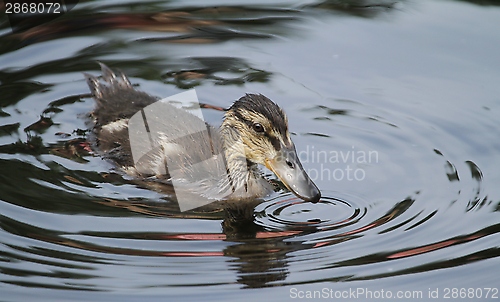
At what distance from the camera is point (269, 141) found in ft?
19.7

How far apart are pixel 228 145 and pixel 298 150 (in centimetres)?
60

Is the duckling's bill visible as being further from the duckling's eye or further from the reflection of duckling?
the duckling's eye

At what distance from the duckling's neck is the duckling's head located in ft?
0.07

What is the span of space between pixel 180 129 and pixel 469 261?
8.50 feet

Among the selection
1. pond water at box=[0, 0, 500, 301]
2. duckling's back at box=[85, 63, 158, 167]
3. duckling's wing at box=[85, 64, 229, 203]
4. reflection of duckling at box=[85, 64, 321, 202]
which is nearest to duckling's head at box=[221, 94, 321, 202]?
reflection of duckling at box=[85, 64, 321, 202]

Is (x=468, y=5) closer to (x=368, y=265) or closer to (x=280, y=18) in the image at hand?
(x=280, y=18)

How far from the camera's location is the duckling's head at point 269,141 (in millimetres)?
5715


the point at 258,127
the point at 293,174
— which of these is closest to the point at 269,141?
the point at 258,127

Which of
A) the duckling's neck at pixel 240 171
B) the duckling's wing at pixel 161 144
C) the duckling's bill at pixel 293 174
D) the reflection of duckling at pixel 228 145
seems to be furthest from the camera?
the duckling's wing at pixel 161 144

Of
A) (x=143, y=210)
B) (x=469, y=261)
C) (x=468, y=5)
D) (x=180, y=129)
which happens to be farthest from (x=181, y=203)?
(x=468, y=5)

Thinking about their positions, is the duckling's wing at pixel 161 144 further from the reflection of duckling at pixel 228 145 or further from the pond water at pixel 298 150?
the pond water at pixel 298 150

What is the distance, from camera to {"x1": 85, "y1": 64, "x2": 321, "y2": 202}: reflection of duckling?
19.4 ft

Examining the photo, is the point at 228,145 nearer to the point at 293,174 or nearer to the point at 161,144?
the point at 161,144

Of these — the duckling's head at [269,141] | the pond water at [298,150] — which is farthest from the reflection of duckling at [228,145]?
the pond water at [298,150]
